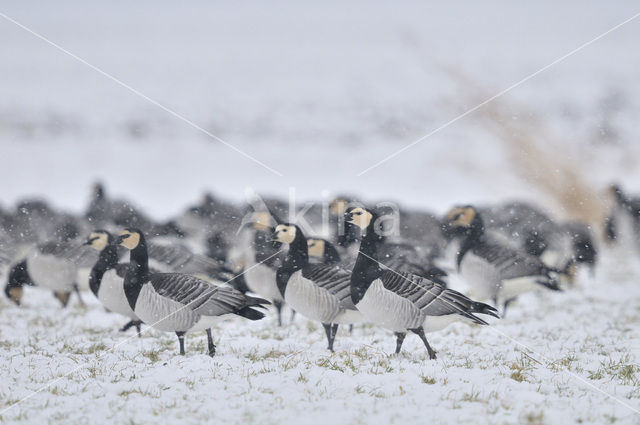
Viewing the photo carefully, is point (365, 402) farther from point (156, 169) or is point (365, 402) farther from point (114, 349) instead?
point (156, 169)

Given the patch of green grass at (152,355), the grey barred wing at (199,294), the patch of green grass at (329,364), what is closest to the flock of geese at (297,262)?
the grey barred wing at (199,294)

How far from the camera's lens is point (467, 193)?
39.2 metres

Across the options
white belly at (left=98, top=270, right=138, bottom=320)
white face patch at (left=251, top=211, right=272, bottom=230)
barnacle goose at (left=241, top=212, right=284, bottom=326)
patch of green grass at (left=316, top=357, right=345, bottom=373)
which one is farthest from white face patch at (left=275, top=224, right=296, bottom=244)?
white face patch at (left=251, top=211, right=272, bottom=230)

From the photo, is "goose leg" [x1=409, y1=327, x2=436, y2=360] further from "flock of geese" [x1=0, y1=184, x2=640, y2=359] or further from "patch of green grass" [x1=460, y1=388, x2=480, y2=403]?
"patch of green grass" [x1=460, y1=388, x2=480, y2=403]

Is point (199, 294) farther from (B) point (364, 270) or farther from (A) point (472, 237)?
(A) point (472, 237)

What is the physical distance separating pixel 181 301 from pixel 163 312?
0.34 meters

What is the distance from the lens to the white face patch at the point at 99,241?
402 inches

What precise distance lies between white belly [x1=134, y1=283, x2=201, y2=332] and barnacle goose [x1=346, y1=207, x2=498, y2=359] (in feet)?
7.97

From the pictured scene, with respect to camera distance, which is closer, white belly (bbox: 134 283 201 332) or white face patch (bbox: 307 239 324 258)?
white belly (bbox: 134 283 201 332)

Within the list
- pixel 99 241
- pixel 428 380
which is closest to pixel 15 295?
pixel 99 241

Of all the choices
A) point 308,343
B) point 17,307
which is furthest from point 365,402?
point 17,307

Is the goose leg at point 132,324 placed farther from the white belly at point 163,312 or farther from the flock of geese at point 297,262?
the white belly at point 163,312

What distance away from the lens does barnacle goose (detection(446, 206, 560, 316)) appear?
1213 cm

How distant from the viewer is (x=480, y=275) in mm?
12281
